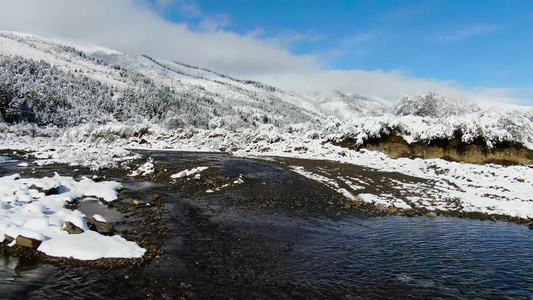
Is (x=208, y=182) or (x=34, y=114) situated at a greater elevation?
(x=34, y=114)

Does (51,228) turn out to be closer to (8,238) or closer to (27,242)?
(27,242)

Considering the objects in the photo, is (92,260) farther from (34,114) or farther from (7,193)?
(34,114)

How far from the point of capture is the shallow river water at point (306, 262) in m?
7.70

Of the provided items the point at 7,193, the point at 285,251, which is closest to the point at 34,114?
the point at 7,193

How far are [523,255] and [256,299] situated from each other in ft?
34.4

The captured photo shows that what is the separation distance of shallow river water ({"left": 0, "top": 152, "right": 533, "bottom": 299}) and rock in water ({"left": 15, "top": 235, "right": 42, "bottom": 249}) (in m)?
0.58

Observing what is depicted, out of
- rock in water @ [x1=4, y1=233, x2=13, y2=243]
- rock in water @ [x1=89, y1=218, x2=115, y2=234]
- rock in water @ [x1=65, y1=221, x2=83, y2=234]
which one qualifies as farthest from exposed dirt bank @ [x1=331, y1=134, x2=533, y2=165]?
rock in water @ [x1=4, y1=233, x2=13, y2=243]

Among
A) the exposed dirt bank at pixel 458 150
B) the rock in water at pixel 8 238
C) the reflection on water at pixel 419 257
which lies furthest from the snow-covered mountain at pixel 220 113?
the rock in water at pixel 8 238

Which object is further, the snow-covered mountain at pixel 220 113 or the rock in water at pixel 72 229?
the snow-covered mountain at pixel 220 113

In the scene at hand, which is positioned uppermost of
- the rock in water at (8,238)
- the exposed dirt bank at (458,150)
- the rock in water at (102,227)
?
the exposed dirt bank at (458,150)

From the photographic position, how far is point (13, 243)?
9.30m

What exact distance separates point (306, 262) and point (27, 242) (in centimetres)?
904

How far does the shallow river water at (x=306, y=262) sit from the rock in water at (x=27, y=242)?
58 centimetres

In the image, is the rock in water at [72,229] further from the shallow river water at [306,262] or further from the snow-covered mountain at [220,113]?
the snow-covered mountain at [220,113]
